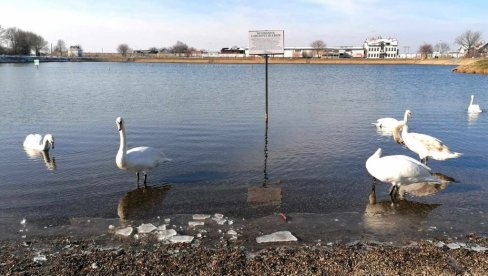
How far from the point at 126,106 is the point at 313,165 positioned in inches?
682

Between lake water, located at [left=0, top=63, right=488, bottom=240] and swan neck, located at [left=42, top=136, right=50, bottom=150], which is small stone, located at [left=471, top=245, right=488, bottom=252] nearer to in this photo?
lake water, located at [left=0, top=63, right=488, bottom=240]

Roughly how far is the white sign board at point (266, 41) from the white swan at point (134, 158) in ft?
30.6

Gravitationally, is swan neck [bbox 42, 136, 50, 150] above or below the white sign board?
below

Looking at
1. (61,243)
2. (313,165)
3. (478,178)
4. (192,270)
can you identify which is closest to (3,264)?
(61,243)

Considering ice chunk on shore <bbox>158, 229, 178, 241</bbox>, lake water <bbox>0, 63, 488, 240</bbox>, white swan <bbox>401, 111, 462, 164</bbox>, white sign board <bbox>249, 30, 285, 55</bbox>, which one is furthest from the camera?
white sign board <bbox>249, 30, 285, 55</bbox>

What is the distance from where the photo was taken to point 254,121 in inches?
817

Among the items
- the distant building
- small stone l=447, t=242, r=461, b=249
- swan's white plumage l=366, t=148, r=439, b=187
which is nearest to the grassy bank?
swan's white plumage l=366, t=148, r=439, b=187

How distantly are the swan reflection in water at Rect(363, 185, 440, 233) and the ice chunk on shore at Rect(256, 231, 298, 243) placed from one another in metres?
1.64

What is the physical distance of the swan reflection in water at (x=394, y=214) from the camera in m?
8.11

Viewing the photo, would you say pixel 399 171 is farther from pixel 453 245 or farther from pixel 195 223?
pixel 195 223

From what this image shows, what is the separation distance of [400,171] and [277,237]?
382 centimetres

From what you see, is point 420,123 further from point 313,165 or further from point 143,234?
point 143,234

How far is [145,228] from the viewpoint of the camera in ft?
26.1

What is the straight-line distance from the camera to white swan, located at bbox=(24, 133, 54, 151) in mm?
14836
